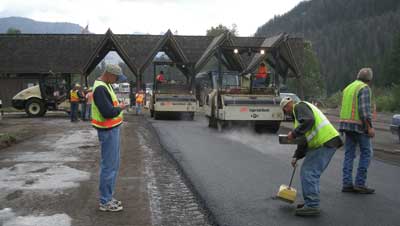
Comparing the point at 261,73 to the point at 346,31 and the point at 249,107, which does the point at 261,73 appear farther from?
the point at 346,31

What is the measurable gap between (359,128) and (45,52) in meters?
34.2

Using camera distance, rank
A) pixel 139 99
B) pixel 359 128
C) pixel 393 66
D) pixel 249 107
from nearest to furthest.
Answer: pixel 359 128
pixel 249 107
pixel 139 99
pixel 393 66

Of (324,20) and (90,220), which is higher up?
Answer: (324,20)

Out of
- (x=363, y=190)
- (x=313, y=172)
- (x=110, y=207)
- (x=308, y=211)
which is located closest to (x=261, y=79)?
(x=363, y=190)

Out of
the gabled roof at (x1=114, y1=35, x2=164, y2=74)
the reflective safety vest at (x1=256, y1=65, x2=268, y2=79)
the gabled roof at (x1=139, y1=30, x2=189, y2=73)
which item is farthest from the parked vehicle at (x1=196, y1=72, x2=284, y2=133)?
the gabled roof at (x1=114, y1=35, x2=164, y2=74)

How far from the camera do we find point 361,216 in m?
6.28

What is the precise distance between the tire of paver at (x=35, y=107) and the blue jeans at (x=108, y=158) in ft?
74.7

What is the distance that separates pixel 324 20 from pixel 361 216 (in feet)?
570

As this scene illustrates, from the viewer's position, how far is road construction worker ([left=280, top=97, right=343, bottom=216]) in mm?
6355

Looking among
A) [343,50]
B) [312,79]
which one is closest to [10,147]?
[312,79]

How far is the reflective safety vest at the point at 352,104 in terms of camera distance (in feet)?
25.3

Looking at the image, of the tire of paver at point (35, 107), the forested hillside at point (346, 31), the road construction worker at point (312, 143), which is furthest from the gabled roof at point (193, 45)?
the forested hillside at point (346, 31)

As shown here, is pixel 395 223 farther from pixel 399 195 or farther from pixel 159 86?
pixel 159 86

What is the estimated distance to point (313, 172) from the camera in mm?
6426
